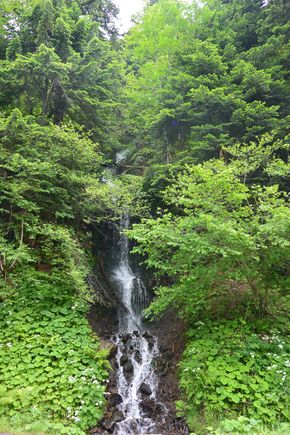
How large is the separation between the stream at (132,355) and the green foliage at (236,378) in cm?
107

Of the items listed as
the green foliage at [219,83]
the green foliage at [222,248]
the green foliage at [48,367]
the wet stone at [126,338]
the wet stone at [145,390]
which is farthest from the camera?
the green foliage at [219,83]

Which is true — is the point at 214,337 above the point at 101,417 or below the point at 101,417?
above

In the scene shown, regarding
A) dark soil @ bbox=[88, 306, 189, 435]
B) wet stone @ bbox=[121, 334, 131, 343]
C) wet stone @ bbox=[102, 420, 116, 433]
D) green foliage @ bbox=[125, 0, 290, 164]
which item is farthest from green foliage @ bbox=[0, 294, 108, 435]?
green foliage @ bbox=[125, 0, 290, 164]

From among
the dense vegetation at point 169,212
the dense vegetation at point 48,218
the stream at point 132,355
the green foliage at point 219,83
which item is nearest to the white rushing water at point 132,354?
the stream at point 132,355

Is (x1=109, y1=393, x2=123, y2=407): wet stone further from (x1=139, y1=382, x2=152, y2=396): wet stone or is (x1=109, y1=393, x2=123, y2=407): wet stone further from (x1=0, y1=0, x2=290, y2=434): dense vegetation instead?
(x1=0, y1=0, x2=290, y2=434): dense vegetation

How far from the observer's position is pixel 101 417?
566 cm

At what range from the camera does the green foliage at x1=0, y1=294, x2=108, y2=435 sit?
16.4 feet

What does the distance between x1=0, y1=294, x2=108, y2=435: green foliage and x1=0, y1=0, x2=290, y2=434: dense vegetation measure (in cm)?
3

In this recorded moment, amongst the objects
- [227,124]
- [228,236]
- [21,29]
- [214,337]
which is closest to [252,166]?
[227,124]

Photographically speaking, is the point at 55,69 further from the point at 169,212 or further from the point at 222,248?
the point at 222,248

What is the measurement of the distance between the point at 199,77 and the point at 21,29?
275 inches

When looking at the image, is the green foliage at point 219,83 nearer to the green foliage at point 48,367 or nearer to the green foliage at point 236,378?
the green foliage at point 236,378

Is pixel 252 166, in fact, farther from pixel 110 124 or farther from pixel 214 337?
pixel 110 124

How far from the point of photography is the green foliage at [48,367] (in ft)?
16.4
